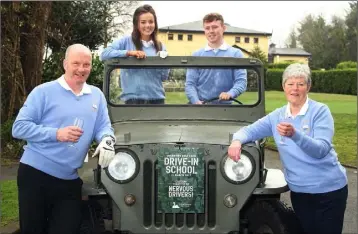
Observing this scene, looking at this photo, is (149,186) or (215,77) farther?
(215,77)

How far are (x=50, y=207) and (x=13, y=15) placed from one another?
8.27 metres

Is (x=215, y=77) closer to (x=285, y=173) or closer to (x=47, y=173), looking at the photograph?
(x=285, y=173)

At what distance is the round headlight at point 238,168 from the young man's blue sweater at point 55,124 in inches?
32.5

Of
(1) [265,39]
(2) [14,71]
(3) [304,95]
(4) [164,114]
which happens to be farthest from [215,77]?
(1) [265,39]

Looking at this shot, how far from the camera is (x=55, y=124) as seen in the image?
3.61 meters

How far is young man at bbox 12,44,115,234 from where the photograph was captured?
3.58m

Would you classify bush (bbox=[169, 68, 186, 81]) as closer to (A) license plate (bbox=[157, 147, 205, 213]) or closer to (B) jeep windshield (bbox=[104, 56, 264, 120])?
(B) jeep windshield (bbox=[104, 56, 264, 120])

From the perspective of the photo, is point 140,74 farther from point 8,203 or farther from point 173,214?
point 8,203

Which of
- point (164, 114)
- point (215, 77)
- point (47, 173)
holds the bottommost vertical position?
point (47, 173)

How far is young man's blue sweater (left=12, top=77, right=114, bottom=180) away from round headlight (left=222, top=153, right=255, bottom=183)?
2.71 ft

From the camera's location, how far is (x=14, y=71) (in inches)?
441

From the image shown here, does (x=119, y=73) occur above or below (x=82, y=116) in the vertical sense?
above

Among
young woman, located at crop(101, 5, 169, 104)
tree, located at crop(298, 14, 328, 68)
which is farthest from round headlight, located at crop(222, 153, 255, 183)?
tree, located at crop(298, 14, 328, 68)

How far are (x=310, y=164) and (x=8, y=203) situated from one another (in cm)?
403
